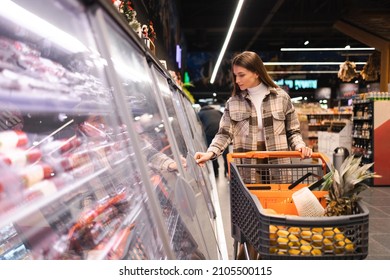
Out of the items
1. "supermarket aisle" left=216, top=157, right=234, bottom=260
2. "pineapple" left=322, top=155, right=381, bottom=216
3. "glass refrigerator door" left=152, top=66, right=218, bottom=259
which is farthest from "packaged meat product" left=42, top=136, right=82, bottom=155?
"supermarket aisle" left=216, top=157, right=234, bottom=260

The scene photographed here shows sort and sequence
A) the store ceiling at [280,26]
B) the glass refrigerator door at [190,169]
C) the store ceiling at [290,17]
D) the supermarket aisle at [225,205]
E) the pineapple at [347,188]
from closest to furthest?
1. the pineapple at [347,188]
2. the glass refrigerator door at [190,169]
3. the supermarket aisle at [225,205]
4. the store ceiling at [290,17]
5. the store ceiling at [280,26]

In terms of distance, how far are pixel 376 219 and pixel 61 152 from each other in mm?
4092

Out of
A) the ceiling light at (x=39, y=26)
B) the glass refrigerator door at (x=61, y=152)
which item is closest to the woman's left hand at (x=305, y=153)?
the glass refrigerator door at (x=61, y=152)

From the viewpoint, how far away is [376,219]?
4332mm

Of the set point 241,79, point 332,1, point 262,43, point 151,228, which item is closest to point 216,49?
point 262,43

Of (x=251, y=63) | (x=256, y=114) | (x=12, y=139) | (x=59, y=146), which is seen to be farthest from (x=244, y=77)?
(x=12, y=139)

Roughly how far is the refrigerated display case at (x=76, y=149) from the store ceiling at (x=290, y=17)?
9605mm

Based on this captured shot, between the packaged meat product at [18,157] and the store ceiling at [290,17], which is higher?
the store ceiling at [290,17]

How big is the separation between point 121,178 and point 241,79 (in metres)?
1.21

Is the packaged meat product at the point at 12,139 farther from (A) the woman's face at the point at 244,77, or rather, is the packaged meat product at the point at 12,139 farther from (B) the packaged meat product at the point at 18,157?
(A) the woman's face at the point at 244,77

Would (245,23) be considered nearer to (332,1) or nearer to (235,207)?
(332,1)

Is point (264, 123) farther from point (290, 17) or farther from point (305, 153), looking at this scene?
point (290, 17)

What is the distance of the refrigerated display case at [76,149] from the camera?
1.04 meters
